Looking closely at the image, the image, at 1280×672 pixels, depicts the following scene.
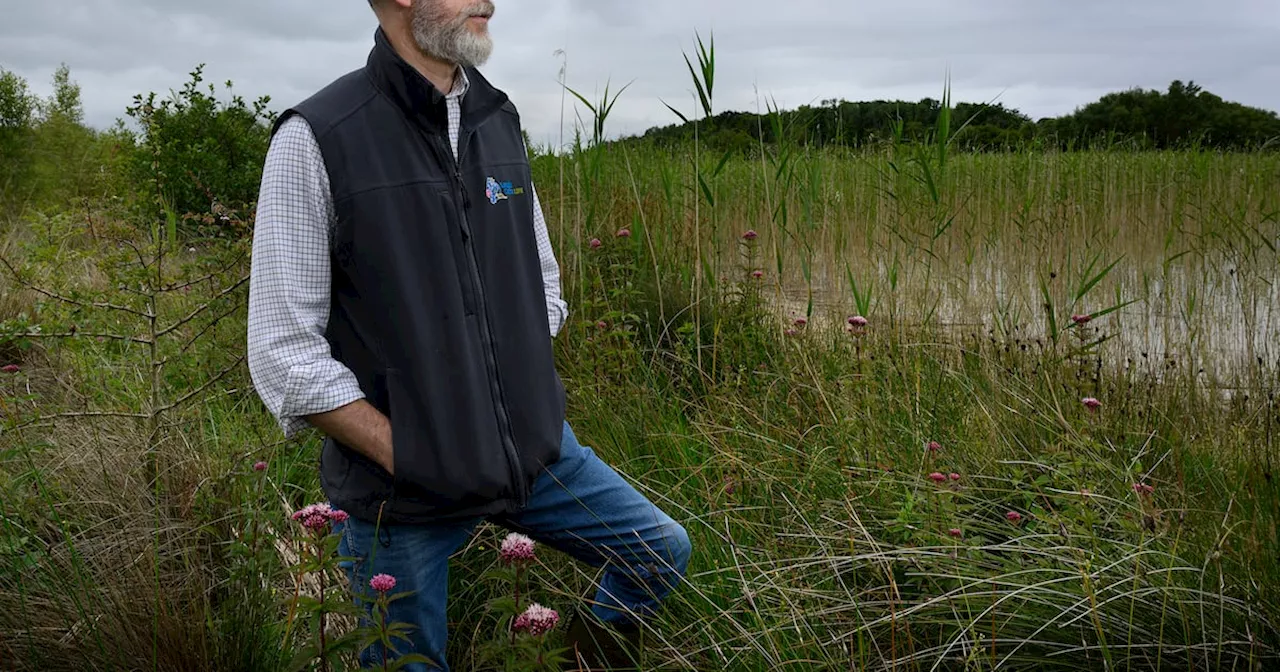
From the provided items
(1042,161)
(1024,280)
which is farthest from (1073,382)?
(1042,161)

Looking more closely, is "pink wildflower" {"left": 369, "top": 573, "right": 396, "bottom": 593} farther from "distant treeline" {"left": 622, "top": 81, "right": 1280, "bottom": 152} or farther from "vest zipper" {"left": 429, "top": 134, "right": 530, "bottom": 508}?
"distant treeline" {"left": 622, "top": 81, "right": 1280, "bottom": 152}

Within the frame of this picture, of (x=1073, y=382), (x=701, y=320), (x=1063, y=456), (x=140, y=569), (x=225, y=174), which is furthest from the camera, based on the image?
(x=225, y=174)

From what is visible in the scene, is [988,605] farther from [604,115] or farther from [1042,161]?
[1042,161]

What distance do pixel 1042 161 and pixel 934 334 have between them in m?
4.62

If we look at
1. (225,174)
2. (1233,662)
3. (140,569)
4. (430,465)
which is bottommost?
(1233,662)

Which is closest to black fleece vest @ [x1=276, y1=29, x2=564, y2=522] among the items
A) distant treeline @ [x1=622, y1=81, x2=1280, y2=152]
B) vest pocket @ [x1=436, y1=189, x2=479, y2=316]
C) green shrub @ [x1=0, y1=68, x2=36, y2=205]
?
vest pocket @ [x1=436, y1=189, x2=479, y2=316]

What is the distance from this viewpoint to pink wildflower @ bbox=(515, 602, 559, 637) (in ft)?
6.42

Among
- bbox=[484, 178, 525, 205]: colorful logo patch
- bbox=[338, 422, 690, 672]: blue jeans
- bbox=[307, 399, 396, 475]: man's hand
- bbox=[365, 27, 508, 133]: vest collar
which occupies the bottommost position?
bbox=[338, 422, 690, 672]: blue jeans

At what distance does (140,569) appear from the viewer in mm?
2521

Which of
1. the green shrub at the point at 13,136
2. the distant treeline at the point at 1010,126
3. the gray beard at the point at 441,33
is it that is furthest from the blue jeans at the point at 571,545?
the green shrub at the point at 13,136

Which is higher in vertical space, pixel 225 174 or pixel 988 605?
pixel 225 174

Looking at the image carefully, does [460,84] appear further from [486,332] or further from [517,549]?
[517,549]

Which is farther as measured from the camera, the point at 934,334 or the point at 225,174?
the point at 225,174

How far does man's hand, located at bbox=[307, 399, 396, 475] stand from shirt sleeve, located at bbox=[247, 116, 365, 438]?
0.9 inches
